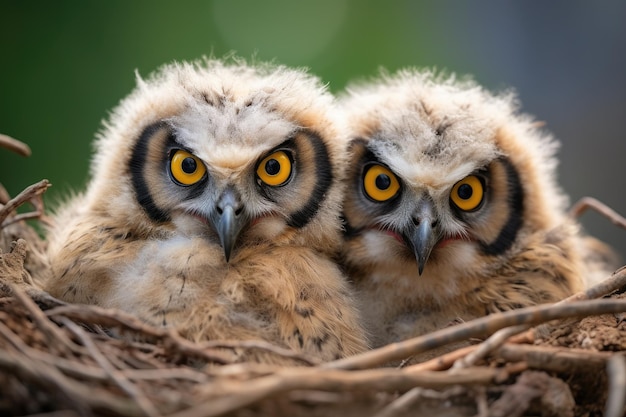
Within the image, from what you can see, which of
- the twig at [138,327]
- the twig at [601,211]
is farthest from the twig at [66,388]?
the twig at [601,211]

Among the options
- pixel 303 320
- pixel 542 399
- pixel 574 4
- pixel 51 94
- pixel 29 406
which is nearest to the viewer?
pixel 29 406

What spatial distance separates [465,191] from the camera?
2137mm

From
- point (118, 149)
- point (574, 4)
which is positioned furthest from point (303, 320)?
point (574, 4)

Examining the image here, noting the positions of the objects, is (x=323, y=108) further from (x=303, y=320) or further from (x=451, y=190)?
(x=303, y=320)

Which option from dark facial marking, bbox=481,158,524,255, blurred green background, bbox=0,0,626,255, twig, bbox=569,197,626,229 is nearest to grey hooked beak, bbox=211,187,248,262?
dark facial marking, bbox=481,158,524,255

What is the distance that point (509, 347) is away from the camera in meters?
1.41

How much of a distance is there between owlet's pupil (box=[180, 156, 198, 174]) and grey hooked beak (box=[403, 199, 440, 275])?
27.0 inches

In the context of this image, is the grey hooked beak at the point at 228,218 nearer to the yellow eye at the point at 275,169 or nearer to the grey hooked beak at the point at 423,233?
the yellow eye at the point at 275,169

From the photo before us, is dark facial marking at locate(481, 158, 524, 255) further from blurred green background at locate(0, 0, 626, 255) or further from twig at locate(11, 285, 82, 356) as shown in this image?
blurred green background at locate(0, 0, 626, 255)

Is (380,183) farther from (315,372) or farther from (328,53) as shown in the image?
(328,53)

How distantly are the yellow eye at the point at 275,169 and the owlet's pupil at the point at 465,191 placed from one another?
57 centimetres

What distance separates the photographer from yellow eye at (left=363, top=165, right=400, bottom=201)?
83.3 inches

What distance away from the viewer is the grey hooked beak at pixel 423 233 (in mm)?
1953

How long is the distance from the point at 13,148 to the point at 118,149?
327 mm
